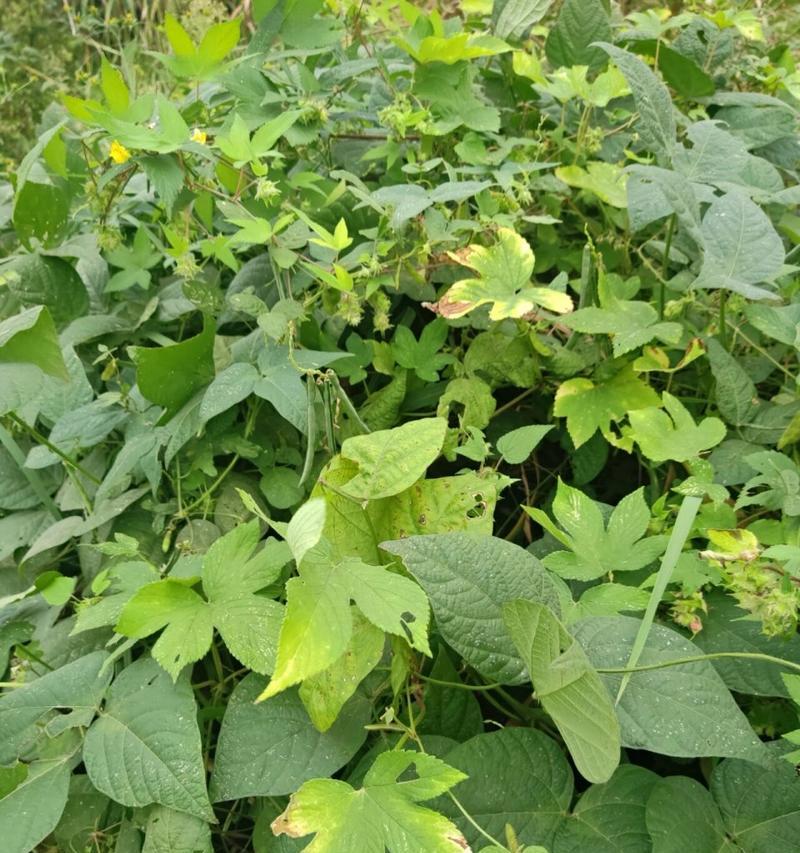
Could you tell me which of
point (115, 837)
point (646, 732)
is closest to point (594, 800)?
point (646, 732)

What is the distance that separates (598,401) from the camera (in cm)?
96

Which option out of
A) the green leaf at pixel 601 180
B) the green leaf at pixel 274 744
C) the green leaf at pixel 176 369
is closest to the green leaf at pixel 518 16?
the green leaf at pixel 601 180

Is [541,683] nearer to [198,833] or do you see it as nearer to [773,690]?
[773,690]

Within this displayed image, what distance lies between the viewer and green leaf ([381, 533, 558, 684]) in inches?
25.5

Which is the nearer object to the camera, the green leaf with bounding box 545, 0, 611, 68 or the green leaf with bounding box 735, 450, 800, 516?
the green leaf with bounding box 735, 450, 800, 516

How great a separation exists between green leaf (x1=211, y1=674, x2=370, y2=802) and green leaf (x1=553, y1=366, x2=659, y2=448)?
420 millimetres

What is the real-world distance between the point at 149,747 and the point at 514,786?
338 millimetres

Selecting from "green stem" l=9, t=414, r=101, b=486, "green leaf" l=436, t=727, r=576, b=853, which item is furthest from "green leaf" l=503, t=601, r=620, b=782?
"green stem" l=9, t=414, r=101, b=486

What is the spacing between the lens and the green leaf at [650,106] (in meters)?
0.96

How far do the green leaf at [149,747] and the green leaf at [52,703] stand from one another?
19mm

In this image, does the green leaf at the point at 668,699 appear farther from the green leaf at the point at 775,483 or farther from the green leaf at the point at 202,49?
the green leaf at the point at 202,49

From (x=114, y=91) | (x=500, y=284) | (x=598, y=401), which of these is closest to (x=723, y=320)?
(x=598, y=401)

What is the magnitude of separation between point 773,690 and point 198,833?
0.54 m

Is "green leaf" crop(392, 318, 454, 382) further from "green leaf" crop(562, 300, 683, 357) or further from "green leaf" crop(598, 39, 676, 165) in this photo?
"green leaf" crop(598, 39, 676, 165)
